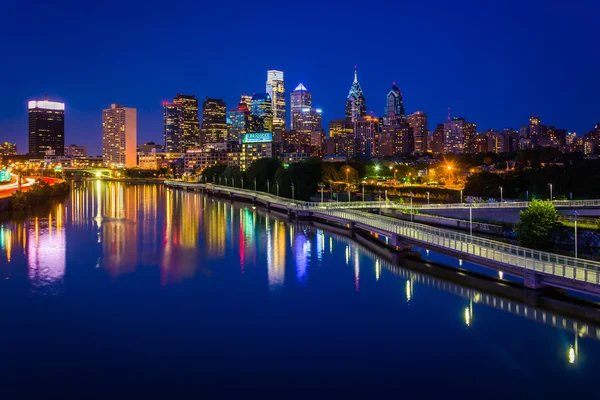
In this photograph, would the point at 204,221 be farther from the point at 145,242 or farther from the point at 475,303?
the point at 475,303

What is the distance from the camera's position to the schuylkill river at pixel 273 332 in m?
15.3

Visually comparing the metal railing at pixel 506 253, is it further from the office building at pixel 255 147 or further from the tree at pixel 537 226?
the office building at pixel 255 147

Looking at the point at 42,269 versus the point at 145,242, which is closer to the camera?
the point at 42,269

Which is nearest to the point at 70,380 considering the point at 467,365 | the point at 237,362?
the point at 237,362

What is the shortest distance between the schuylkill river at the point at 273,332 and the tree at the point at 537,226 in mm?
4891

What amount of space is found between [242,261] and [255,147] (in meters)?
122

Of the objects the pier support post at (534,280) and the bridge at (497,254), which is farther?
the pier support post at (534,280)

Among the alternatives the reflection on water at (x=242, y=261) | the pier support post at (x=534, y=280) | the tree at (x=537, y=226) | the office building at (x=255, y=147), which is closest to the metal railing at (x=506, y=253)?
the pier support post at (x=534, y=280)

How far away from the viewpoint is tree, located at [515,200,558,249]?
30391 mm

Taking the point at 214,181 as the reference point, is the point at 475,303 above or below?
below

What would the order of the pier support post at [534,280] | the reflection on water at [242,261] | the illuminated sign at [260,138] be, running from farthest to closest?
the illuminated sign at [260,138] < the pier support post at [534,280] < the reflection on water at [242,261]

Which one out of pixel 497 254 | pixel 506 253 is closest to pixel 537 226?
pixel 497 254

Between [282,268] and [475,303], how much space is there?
11.3m

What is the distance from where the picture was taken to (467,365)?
16.5 meters
